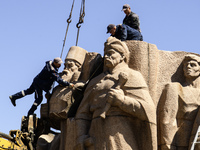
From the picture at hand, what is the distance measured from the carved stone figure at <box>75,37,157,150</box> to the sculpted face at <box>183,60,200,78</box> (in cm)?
120

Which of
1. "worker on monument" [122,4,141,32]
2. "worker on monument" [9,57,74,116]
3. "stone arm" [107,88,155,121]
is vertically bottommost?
"stone arm" [107,88,155,121]

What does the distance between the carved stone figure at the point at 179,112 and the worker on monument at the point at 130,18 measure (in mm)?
2012

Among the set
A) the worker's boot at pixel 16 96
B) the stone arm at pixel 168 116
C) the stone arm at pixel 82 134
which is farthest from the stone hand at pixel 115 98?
the worker's boot at pixel 16 96

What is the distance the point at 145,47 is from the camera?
1424 cm

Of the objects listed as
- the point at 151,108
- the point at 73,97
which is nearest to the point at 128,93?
the point at 151,108

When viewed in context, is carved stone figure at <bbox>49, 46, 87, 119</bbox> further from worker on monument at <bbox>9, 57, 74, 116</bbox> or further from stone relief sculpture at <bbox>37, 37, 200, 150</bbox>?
worker on monument at <bbox>9, 57, 74, 116</bbox>

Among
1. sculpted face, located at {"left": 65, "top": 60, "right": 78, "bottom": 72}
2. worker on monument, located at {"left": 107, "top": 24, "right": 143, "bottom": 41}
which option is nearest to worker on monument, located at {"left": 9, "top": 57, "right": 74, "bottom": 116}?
sculpted face, located at {"left": 65, "top": 60, "right": 78, "bottom": 72}

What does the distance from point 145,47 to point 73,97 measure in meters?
1.95

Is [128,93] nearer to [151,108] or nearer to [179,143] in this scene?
[151,108]

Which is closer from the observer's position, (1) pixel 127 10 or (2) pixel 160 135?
(2) pixel 160 135

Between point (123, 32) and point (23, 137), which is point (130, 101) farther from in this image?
point (23, 137)

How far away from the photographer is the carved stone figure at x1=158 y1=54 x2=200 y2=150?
44.4 ft

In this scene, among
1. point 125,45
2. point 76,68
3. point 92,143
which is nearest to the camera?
point 92,143

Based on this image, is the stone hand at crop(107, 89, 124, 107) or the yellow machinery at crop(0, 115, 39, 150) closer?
the stone hand at crop(107, 89, 124, 107)
